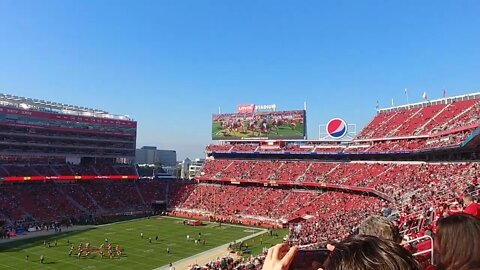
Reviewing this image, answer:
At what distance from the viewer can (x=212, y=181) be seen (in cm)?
7356

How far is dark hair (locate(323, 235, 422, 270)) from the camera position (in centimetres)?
185

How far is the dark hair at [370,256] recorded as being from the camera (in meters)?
1.85

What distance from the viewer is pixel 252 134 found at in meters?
76.0

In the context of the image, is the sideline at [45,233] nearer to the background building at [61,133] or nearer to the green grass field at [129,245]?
the green grass field at [129,245]

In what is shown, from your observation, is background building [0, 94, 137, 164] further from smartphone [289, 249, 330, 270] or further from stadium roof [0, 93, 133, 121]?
smartphone [289, 249, 330, 270]

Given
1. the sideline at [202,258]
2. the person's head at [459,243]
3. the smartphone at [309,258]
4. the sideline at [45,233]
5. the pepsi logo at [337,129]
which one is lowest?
the sideline at [202,258]

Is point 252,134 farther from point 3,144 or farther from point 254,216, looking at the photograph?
point 3,144

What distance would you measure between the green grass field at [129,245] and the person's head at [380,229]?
110 feet

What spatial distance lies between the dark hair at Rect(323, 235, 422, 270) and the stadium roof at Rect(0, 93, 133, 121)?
240 ft

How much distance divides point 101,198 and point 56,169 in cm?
907

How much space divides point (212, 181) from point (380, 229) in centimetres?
7062

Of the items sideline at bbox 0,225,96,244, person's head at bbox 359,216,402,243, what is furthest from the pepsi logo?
person's head at bbox 359,216,402,243

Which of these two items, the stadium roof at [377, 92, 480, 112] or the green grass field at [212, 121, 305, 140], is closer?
the stadium roof at [377, 92, 480, 112]

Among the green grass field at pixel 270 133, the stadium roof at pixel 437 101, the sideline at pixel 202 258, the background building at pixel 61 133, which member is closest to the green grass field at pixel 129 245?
the sideline at pixel 202 258
